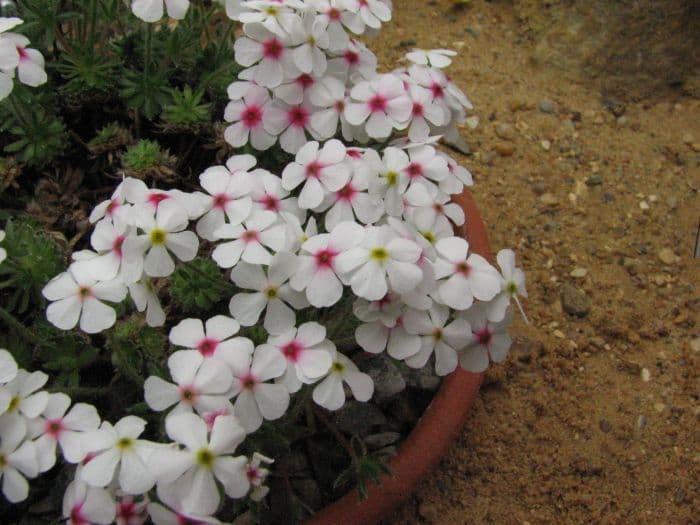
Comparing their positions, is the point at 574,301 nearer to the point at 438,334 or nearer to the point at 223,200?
the point at 438,334

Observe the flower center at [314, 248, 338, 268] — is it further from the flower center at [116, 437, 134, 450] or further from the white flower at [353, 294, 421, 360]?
the flower center at [116, 437, 134, 450]

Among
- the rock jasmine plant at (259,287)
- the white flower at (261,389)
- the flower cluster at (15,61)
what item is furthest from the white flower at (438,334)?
the flower cluster at (15,61)

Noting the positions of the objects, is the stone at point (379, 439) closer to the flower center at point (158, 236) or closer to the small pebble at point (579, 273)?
the flower center at point (158, 236)

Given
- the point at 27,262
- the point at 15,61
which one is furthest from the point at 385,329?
the point at 15,61

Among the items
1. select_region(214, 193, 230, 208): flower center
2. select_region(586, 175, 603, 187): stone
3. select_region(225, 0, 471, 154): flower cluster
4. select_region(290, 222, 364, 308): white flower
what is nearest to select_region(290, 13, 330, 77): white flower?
select_region(225, 0, 471, 154): flower cluster

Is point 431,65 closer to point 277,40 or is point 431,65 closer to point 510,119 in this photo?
point 277,40

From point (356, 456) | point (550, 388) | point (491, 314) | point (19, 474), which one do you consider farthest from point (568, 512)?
point (19, 474)
